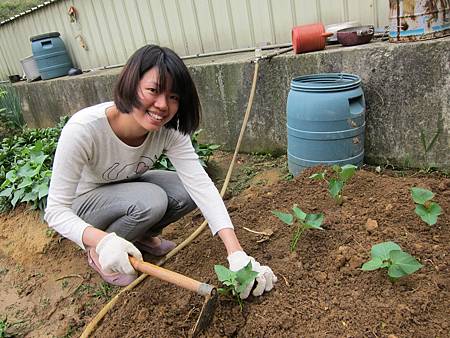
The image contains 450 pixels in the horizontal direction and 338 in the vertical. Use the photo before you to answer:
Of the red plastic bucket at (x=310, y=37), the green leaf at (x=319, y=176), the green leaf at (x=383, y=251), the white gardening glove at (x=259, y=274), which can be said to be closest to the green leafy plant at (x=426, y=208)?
the green leaf at (x=383, y=251)

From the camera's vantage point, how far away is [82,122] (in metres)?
1.61

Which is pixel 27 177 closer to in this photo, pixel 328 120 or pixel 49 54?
pixel 328 120

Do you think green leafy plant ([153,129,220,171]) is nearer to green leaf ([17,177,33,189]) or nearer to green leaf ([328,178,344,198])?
green leaf ([17,177,33,189])

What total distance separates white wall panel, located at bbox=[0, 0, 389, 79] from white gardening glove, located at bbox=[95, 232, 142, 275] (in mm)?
2212

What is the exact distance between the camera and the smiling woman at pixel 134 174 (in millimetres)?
1461

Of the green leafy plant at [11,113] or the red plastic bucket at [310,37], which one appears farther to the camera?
the green leafy plant at [11,113]

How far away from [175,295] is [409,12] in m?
1.89

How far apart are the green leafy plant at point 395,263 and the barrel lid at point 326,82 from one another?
1102 millimetres

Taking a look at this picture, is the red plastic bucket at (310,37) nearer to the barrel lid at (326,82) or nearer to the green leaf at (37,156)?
the barrel lid at (326,82)

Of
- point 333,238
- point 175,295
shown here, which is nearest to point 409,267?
point 333,238

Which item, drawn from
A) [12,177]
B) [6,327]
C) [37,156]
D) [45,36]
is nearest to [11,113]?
[45,36]

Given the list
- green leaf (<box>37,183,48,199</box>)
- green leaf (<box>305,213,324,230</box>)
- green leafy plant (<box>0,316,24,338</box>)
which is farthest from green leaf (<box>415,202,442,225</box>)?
green leaf (<box>37,183,48,199</box>)

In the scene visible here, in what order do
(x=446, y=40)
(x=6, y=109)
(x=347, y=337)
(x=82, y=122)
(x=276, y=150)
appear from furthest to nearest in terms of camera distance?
(x=6, y=109) → (x=276, y=150) → (x=446, y=40) → (x=82, y=122) → (x=347, y=337)

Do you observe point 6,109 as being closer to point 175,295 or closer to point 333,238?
point 175,295
